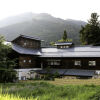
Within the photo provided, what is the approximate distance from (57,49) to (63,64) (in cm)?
475

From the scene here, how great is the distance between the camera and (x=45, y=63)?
112 feet

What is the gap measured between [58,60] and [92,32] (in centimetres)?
2240

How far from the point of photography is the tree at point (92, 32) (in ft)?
164

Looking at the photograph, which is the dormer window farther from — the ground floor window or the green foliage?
the green foliage

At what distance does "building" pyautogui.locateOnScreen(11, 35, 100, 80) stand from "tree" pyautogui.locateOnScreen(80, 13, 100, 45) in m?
15.6

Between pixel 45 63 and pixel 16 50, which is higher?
pixel 16 50

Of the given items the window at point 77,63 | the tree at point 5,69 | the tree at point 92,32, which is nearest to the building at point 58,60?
the window at point 77,63

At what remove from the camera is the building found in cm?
2975

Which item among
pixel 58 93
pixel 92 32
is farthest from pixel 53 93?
pixel 92 32

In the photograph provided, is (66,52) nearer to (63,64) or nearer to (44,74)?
(63,64)

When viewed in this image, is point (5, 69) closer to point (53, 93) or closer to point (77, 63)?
point (53, 93)

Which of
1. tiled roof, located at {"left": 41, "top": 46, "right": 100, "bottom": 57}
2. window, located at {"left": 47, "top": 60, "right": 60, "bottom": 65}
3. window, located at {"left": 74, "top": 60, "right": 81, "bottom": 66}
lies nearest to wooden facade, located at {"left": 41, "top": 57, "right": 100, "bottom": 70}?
window, located at {"left": 74, "top": 60, "right": 81, "bottom": 66}

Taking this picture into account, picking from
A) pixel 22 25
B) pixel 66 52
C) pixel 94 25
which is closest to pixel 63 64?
pixel 66 52

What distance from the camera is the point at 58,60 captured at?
32.8m
